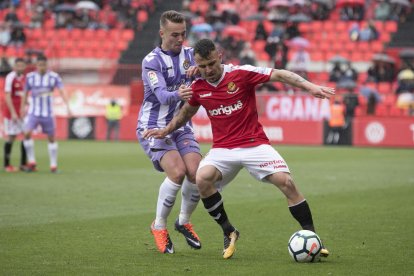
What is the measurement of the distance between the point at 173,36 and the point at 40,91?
9861 millimetres

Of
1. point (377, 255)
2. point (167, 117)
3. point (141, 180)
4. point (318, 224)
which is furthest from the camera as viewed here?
point (141, 180)

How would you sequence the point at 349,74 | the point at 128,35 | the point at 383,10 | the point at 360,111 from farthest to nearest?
the point at 128,35 → the point at 383,10 → the point at 349,74 → the point at 360,111

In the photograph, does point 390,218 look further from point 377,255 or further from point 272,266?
point 272,266

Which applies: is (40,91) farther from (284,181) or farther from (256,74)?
(284,181)

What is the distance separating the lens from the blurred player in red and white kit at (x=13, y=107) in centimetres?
1912

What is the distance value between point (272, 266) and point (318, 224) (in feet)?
10.4

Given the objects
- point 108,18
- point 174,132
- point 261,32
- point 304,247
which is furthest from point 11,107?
point 108,18

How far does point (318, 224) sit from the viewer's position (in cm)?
1117

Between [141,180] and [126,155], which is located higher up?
[141,180]

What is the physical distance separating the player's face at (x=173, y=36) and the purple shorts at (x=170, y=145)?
0.90 meters

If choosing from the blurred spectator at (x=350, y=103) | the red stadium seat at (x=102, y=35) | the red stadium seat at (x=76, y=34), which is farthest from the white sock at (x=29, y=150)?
the red stadium seat at (x=76, y=34)

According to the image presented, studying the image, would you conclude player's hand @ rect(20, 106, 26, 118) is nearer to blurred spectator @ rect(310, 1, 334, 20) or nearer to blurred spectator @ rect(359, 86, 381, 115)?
blurred spectator @ rect(359, 86, 381, 115)

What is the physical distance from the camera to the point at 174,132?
9.55 m

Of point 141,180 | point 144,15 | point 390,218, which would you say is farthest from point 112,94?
point 390,218
